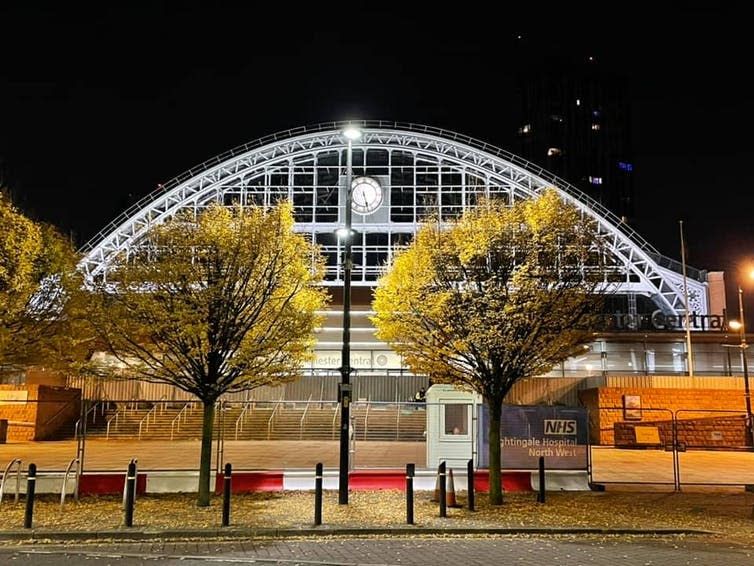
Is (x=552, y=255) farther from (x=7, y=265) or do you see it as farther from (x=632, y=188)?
(x=632, y=188)

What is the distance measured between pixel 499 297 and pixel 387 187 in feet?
134

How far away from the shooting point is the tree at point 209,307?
51.1 ft

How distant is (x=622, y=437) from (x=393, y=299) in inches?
810

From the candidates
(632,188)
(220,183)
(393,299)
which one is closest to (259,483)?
(393,299)

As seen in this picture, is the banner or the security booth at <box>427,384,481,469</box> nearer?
the banner

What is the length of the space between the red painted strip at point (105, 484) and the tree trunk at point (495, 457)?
8337 mm

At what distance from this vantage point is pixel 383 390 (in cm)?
4681

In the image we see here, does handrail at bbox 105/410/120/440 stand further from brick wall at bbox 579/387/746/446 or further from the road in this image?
brick wall at bbox 579/387/746/446

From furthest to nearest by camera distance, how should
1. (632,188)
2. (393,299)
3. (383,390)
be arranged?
1. (632,188)
2. (383,390)
3. (393,299)

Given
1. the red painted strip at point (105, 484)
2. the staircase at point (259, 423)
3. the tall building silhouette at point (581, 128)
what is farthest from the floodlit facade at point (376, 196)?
the tall building silhouette at point (581, 128)

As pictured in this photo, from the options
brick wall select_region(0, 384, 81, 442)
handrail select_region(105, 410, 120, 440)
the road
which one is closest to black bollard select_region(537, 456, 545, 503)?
the road

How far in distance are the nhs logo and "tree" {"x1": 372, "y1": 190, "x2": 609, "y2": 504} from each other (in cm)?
260

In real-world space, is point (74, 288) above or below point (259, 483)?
above

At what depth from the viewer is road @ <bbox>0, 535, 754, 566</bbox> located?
34.7 feet
